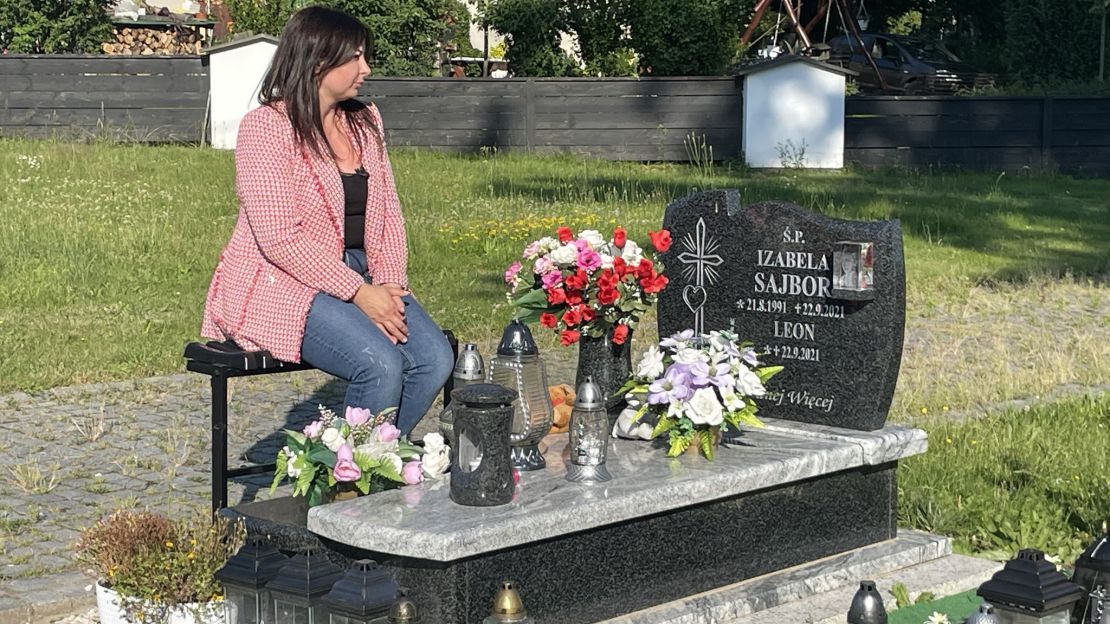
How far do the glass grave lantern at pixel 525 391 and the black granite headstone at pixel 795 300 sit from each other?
0.99 m

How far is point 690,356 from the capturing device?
5.05 metres

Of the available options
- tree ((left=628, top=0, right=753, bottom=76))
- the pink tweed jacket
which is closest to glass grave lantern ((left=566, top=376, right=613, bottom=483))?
the pink tweed jacket

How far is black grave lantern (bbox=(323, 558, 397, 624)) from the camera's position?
3.73 metres

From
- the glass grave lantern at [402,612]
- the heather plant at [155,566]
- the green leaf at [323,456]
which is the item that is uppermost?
the green leaf at [323,456]

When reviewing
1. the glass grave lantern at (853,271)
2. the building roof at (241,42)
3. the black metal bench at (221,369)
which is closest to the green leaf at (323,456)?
the black metal bench at (221,369)

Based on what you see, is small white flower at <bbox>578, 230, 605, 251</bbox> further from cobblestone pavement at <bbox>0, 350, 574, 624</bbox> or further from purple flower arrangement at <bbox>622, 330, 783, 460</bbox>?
cobblestone pavement at <bbox>0, 350, 574, 624</bbox>

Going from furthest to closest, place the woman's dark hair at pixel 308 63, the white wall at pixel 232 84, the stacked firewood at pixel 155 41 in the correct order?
the stacked firewood at pixel 155 41, the white wall at pixel 232 84, the woman's dark hair at pixel 308 63

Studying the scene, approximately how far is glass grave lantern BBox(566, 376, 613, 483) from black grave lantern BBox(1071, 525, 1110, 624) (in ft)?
4.40

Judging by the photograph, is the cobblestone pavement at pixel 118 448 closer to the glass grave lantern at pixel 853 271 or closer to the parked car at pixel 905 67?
the glass grave lantern at pixel 853 271

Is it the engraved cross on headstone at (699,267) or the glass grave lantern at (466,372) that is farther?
the engraved cross on headstone at (699,267)

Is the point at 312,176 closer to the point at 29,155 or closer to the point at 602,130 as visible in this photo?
the point at 29,155

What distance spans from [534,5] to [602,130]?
3.70 metres

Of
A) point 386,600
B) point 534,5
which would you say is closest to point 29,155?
point 534,5

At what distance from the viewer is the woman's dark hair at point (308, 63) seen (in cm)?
518
